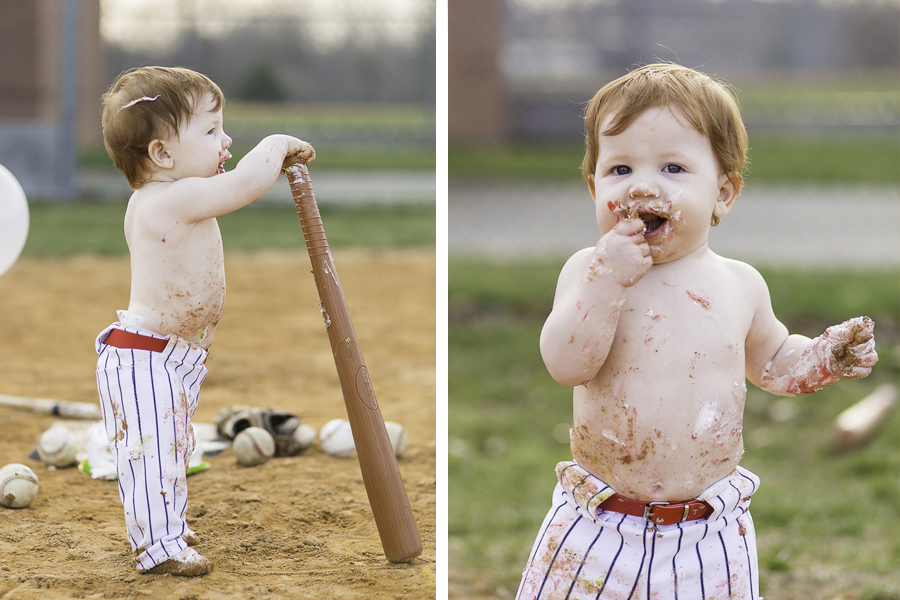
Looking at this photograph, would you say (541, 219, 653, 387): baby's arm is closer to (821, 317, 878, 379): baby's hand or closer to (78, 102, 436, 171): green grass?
(821, 317, 878, 379): baby's hand

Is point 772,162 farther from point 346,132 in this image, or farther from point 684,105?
point 684,105

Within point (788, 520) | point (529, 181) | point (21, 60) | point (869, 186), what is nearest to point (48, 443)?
point (788, 520)

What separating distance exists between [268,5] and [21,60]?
4081 millimetres

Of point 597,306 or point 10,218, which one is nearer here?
point 597,306

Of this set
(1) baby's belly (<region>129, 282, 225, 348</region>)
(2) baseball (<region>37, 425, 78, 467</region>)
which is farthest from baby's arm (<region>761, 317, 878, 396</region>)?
(2) baseball (<region>37, 425, 78, 467</region>)

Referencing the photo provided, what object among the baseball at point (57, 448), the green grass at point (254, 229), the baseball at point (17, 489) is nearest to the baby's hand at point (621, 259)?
the baseball at point (17, 489)

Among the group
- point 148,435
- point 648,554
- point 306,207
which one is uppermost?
point 306,207

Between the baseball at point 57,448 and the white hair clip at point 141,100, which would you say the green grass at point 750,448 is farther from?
the white hair clip at point 141,100

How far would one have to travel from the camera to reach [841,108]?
13969mm

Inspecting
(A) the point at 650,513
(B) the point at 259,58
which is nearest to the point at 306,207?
(A) the point at 650,513

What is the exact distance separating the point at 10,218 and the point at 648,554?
2.47 metres

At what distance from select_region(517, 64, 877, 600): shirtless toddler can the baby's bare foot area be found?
94 cm

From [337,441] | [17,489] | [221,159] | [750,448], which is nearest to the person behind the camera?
[221,159]

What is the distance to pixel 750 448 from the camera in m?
4.35
